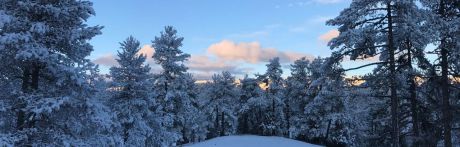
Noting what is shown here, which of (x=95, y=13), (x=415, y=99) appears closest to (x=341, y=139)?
(x=415, y=99)

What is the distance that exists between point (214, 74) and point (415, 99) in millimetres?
41323

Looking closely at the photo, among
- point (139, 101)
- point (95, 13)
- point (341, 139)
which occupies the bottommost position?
point (341, 139)

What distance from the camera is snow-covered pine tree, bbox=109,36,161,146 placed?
96.4 feet

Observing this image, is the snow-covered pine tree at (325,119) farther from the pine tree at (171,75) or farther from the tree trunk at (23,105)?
the tree trunk at (23,105)

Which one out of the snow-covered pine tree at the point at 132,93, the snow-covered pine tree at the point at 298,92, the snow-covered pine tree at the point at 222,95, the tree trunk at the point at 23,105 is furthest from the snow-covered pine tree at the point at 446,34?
the snow-covered pine tree at the point at 222,95

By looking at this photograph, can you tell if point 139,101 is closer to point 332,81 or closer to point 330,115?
point 332,81

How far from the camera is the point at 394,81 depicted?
56.5 ft

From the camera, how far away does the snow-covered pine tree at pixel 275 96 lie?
56.5 meters

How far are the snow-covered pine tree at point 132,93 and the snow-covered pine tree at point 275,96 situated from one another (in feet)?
89.3

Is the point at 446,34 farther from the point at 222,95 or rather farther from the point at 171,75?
the point at 222,95

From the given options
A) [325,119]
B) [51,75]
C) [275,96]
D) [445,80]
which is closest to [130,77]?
[51,75]

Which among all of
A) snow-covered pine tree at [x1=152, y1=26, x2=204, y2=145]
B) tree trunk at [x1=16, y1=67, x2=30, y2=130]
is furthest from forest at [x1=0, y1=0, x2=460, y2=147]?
snow-covered pine tree at [x1=152, y1=26, x2=204, y2=145]

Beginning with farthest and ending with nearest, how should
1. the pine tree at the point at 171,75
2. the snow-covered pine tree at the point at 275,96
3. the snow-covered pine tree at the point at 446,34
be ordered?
the snow-covered pine tree at the point at 275,96 → the pine tree at the point at 171,75 → the snow-covered pine tree at the point at 446,34

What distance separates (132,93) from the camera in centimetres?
3016
